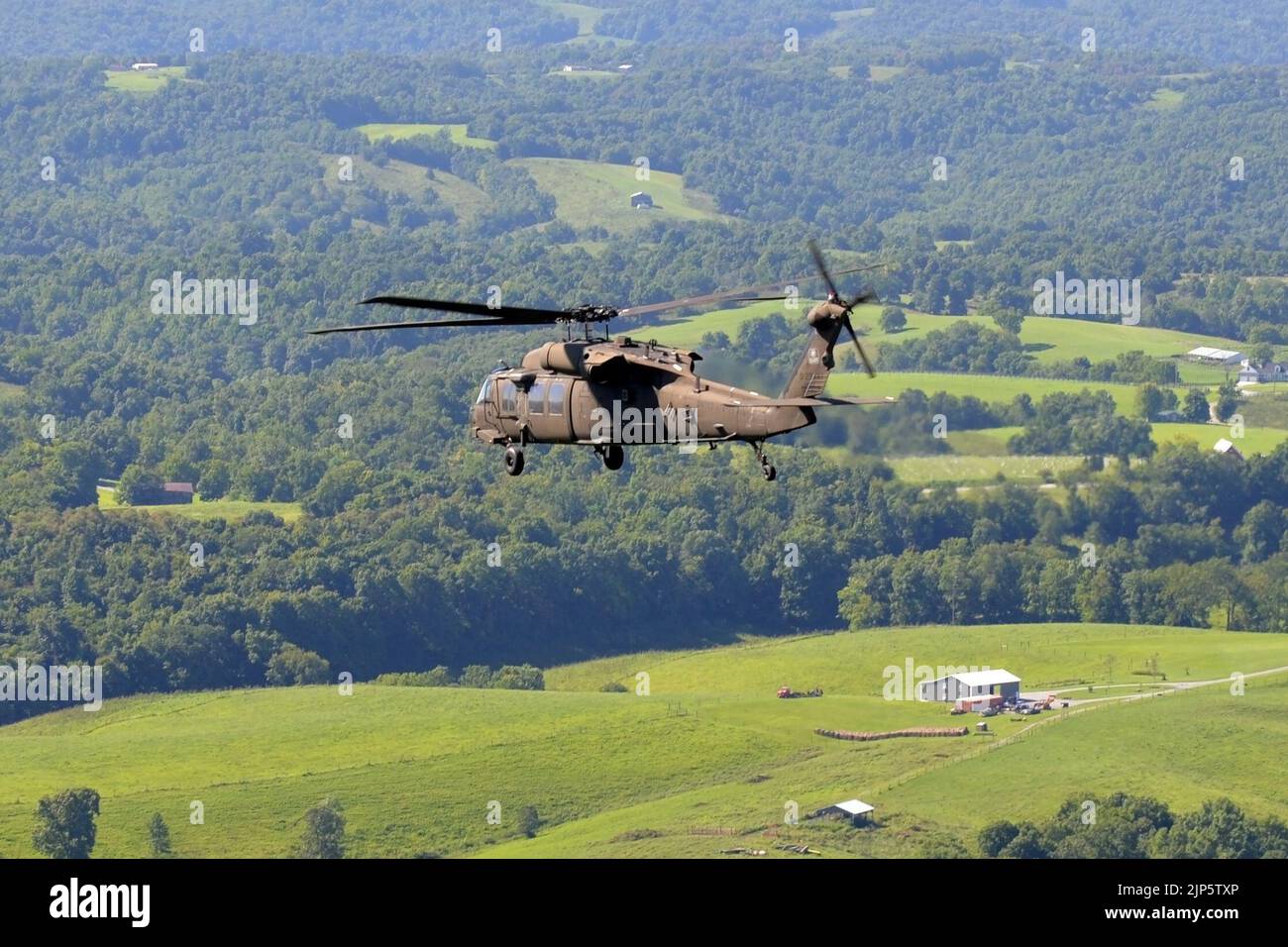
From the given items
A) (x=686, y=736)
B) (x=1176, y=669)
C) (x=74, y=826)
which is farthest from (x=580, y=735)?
(x=1176, y=669)

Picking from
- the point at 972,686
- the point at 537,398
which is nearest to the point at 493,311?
the point at 537,398

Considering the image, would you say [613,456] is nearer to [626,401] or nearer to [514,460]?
[626,401]

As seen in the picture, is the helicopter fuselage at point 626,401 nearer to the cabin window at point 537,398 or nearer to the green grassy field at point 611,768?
the cabin window at point 537,398

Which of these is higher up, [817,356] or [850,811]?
[817,356]

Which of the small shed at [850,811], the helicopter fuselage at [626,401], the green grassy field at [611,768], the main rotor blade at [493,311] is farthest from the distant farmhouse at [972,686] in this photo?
the main rotor blade at [493,311]

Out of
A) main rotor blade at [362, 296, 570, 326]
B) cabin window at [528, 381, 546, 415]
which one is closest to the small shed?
cabin window at [528, 381, 546, 415]
